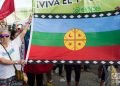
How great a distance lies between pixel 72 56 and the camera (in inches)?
314

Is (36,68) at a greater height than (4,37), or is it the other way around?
(4,37)

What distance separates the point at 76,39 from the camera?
7.92 metres

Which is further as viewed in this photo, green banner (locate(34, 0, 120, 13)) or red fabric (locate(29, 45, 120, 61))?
green banner (locate(34, 0, 120, 13))

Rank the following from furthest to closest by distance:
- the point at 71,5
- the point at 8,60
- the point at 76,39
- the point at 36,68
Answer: the point at 36,68, the point at 71,5, the point at 76,39, the point at 8,60

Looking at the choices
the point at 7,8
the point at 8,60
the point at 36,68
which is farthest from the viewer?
the point at 36,68

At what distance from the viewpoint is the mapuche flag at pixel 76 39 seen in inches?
313

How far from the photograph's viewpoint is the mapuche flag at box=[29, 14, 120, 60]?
7957mm

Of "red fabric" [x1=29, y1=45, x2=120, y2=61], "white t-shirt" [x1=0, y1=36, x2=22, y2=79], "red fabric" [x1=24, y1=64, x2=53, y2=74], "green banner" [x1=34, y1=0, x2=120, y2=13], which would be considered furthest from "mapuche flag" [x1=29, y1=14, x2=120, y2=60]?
"red fabric" [x1=24, y1=64, x2=53, y2=74]

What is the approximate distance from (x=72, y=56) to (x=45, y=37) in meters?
0.59

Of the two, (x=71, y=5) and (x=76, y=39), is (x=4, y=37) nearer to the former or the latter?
(x=76, y=39)

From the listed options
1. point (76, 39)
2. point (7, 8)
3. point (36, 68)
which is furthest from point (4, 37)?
point (36, 68)

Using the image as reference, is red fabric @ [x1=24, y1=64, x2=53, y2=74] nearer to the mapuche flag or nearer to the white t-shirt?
the mapuche flag

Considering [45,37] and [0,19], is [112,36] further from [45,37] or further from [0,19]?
[0,19]

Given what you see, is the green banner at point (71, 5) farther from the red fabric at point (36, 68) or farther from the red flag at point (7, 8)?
the red fabric at point (36, 68)
